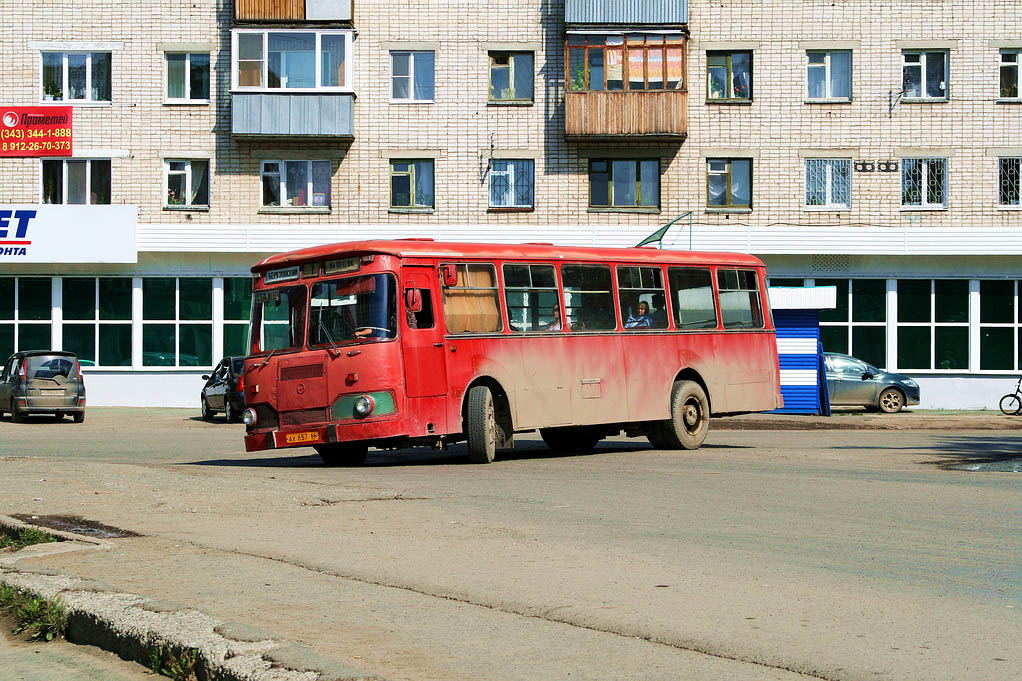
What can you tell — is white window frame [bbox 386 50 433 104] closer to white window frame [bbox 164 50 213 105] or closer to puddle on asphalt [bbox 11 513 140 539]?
white window frame [bbox 164 50 213 105]

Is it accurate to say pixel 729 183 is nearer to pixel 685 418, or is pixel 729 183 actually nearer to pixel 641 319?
pixel 685 418

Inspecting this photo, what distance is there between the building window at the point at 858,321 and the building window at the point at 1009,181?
402 cm

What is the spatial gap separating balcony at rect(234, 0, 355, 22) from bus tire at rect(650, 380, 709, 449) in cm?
2099


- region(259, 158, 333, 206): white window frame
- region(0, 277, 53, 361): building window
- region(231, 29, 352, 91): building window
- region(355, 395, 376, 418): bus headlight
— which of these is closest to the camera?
region(355, 395, 376, 418): bus headlight

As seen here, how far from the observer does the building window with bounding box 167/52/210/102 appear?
3784 centimetres

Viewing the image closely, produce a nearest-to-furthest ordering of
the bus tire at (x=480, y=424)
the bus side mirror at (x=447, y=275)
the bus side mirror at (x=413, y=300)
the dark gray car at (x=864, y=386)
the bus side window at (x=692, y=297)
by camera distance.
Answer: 1. the bus side mirror at (x=413, y=300)
2. the bus tire at (x=480, y=424)
3. the bus side mirror at (x=447, y=275)
4. the bus side window at (x=692, y=297)
5. the dark gray car at (x=864, y=386)

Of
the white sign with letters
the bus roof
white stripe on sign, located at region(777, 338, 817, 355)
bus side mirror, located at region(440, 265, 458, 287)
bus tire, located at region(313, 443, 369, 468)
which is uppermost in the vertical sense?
the white sign with letters

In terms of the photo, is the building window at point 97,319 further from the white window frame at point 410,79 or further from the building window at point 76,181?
the white window frame at point 410,79

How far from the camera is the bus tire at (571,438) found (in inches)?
786

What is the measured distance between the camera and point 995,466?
16750 millimetres

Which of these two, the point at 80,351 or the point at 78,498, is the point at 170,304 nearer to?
the point at 80,351

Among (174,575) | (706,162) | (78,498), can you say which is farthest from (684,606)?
(706,162)

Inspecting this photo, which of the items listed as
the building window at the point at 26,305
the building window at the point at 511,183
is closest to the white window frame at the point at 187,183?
the building window at the point at 26,305

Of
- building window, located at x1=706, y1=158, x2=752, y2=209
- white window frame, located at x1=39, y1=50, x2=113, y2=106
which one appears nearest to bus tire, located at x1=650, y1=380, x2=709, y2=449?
building window, located at x1=706, y1=158, x2=752, y2=209
